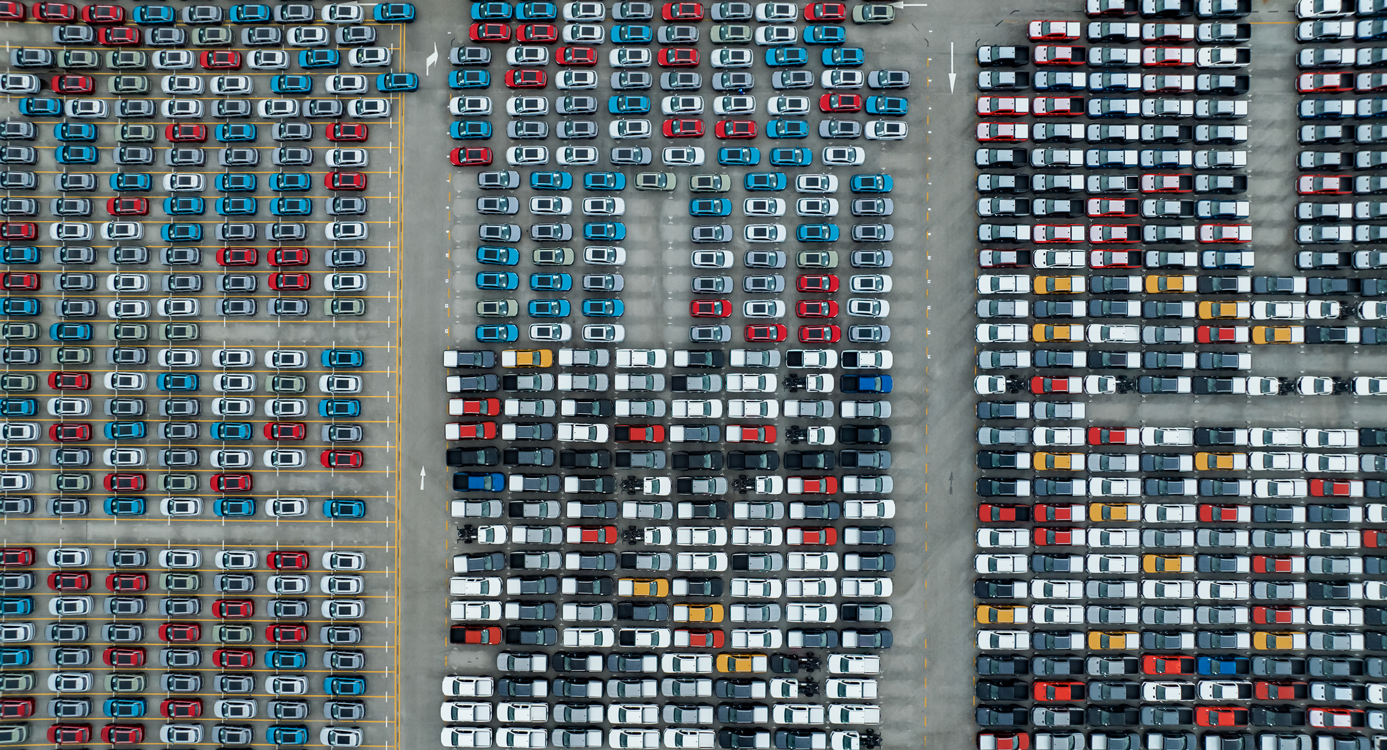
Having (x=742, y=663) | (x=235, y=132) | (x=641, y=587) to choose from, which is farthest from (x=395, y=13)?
(x=742, y=663)

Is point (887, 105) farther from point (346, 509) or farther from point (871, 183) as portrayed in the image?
point (346, 509)

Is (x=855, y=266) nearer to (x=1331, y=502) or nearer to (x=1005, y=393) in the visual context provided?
(x=1005, y=393)

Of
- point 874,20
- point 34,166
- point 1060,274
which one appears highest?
point 874,20

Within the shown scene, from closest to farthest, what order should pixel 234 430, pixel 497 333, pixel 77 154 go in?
pixel 234 430, pixel 497 333, pixel 77 154

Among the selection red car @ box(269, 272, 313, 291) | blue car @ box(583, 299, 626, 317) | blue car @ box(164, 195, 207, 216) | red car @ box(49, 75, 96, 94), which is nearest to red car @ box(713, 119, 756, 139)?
blue car @ box(583, 299, 626, 317)

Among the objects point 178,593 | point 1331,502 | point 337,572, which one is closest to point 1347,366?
point 1331,502

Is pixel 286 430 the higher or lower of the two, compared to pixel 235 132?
lower
